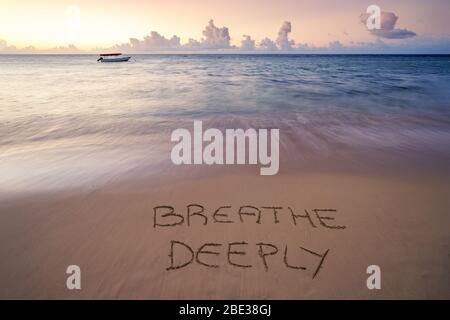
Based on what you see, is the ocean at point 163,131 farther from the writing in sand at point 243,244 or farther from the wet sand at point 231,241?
the writing in sand at point 243,244

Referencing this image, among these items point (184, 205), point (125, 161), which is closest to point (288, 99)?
point (125, 161)

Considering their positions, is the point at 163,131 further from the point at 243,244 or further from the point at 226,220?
the point at 243,244

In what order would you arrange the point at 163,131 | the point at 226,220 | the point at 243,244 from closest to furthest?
1. the point at 243,244
2. the point at 226,220
3. the point at 163,131

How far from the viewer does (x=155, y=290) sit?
279 cm

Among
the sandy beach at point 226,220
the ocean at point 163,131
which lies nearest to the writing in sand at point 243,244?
the sandy beach at point 226,220

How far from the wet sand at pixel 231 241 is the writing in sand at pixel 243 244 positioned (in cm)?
2

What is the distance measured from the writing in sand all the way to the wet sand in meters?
0.02

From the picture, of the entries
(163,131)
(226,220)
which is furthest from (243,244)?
(163,131)

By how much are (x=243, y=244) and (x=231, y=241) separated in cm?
14

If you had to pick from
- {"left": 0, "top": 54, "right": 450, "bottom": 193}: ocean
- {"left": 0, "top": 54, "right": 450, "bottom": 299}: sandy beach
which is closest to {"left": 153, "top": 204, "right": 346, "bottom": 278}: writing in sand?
{"left": 0, "top": 54, "right": 450, "bottom": 299}: sandy beach

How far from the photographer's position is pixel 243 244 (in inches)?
131

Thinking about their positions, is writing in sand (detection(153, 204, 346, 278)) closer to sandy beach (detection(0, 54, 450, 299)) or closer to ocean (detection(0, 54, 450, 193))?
sandy beach (detection(0, 54, 450, 299))

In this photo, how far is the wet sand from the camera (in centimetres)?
281
